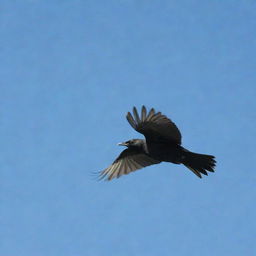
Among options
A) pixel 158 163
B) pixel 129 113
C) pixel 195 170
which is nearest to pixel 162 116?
pixel 129 113

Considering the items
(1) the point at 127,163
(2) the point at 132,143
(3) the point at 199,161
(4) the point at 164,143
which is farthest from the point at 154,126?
(1) the point at 127,163

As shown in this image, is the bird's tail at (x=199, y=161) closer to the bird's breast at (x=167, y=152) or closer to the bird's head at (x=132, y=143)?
the bird's breast at (x=167, y=152)

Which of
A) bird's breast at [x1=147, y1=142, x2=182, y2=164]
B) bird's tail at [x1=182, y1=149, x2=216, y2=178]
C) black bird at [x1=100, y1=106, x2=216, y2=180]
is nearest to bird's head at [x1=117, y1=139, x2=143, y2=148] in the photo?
black bird at [x1=100, y1=106, x2=216, y2=180]

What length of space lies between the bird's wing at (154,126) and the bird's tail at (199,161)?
342 mm

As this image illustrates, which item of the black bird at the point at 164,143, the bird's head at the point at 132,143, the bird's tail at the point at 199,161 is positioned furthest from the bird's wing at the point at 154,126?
the bird's head at the point at 132,143

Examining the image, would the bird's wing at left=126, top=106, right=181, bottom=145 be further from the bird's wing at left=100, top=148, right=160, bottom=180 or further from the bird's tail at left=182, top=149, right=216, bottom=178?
the bird's wing at left=100, top=148, right=160, bottom=180

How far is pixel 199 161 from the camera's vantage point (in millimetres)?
12883

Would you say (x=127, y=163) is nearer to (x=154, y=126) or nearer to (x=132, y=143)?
(x=132, y=143)

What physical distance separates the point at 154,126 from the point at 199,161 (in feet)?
4.05

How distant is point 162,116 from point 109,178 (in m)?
3.21

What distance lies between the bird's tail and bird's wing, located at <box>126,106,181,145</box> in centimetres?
34

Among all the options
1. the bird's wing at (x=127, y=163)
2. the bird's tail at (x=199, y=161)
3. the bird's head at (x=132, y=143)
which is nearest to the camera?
the bird's tail at (x=199, y=161)

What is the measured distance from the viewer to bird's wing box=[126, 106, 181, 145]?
1230 centimetres

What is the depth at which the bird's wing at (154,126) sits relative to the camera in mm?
12297
